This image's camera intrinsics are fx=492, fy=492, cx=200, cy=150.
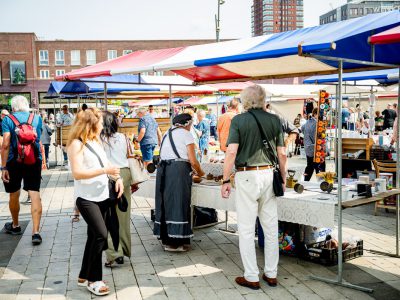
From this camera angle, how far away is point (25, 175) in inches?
254

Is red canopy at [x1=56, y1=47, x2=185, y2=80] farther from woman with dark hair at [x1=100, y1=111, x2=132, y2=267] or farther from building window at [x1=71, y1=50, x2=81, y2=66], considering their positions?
building window at [x1=71, y1=50, x2=81, y2=66]

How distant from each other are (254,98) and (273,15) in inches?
7457

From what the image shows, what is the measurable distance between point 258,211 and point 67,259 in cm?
245

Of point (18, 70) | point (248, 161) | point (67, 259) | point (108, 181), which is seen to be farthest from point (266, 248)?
point (18, 70)

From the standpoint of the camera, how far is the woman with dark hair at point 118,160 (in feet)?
17.2

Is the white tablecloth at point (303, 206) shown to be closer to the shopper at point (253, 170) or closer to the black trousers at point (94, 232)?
the shopper at point (253, 170)

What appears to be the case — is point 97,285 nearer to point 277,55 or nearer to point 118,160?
point 118,160

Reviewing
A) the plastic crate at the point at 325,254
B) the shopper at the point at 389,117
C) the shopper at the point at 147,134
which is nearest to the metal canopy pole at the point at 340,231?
the plastic crate at the point at 325,254

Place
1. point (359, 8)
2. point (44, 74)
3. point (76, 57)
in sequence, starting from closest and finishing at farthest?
point (44, 74), point (76, 57), point (359, 8)

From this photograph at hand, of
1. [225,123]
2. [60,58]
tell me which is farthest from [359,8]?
[225,123]

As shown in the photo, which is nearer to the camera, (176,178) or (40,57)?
(176,178)

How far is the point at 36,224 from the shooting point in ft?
21.4

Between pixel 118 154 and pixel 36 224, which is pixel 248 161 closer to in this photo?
pixel 118 154

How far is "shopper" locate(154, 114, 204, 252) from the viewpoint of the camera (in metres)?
5.76
